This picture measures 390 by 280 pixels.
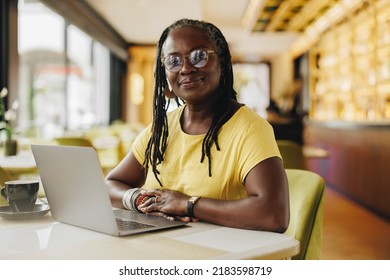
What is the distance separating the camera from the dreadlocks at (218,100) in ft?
4.82

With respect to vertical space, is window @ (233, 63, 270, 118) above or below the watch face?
above

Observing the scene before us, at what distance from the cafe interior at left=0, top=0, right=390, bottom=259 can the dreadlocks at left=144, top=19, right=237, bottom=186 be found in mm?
746

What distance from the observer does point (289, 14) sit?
8047 mm

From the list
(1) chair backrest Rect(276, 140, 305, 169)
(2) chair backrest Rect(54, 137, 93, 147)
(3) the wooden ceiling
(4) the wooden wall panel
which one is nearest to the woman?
(1) chair backrest Rect(276, 140, 305, 169)

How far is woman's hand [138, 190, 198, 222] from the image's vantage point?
1.31 m

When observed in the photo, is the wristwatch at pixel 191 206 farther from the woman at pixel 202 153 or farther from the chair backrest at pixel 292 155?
the chair backrest at pixel 292 155

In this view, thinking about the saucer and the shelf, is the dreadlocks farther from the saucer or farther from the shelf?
the shelf

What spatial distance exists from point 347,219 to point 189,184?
12.0 feet

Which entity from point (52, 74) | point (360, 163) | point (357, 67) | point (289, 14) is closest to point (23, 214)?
point (360, 163)

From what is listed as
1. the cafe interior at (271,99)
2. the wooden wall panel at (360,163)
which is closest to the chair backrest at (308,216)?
the cafe interior at (271,99)

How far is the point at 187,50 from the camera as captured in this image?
1.44 m

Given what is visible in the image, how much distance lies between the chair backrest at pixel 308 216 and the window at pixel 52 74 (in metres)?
4.45
